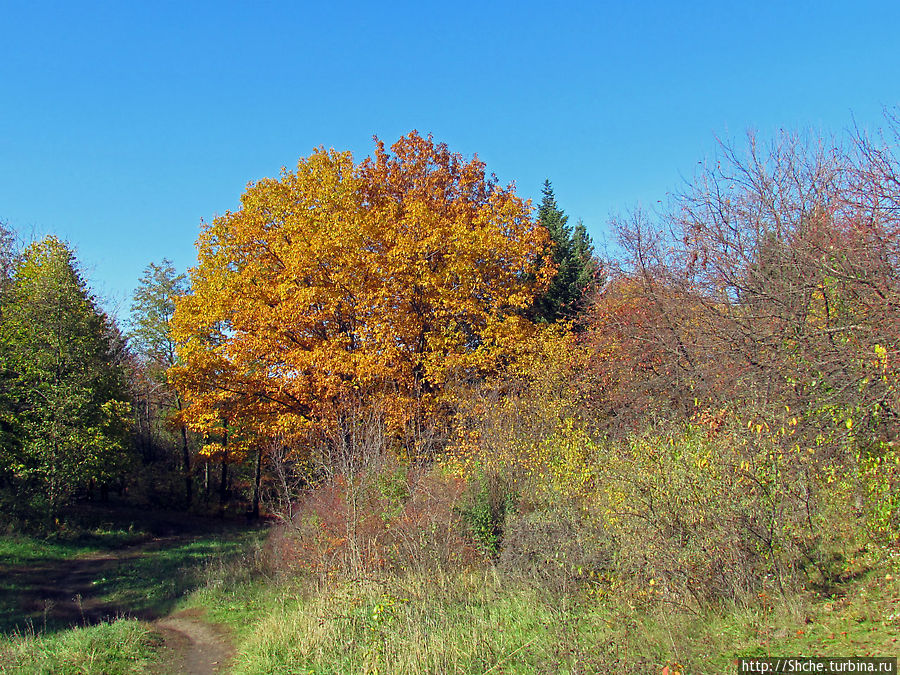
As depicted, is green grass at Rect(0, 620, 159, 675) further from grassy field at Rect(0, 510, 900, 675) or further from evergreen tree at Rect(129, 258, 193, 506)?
evergreen tree at Rect(129, 258, 193, 506)

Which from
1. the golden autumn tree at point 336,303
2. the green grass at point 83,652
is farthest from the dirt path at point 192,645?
the golden autumn tree at point 336,303

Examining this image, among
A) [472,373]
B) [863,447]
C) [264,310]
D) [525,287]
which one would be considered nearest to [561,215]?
[525,287]

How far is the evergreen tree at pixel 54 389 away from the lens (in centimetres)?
2108

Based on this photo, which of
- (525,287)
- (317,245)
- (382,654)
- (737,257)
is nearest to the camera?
(382,654)

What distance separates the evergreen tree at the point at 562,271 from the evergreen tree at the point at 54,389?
58.6 ft

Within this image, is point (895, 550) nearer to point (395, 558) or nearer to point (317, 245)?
point (395, 558)

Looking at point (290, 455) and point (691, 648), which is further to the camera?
point (290, 455)

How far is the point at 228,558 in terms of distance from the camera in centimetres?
1712

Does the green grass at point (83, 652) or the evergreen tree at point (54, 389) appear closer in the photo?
the green grass at point (83, 652)

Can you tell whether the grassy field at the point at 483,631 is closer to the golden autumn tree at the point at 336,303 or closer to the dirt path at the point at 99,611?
the dirt path at the point at 99,611

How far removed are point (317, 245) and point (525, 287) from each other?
677 cm

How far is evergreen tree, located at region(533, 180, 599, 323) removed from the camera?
2358cm

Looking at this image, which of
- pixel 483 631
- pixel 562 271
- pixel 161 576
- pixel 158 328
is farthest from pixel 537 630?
pixel 158 328

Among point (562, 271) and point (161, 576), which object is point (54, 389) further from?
point (562, 271)
